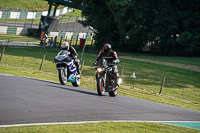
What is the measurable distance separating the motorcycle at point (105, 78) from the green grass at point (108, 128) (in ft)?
13.2

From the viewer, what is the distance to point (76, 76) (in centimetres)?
1485

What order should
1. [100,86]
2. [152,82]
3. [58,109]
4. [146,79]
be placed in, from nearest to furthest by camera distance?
[58,109]
[100,86]
[152,82]
[146,79]

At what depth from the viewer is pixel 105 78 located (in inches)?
513

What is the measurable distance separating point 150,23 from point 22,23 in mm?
23543

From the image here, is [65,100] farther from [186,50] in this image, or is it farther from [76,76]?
[186,50]

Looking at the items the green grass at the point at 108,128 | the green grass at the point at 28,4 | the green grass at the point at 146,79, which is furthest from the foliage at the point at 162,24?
the green grass at the point at 28,4

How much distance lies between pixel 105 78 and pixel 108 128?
531 cm

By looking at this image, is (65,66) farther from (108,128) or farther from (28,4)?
(28,4)

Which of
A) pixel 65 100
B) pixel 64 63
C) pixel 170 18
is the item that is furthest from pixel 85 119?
pixel 170 18

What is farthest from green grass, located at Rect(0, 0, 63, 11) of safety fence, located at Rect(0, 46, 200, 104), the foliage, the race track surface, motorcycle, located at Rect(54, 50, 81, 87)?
the race track surface

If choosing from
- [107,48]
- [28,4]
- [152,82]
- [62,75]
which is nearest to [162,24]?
[152,82]

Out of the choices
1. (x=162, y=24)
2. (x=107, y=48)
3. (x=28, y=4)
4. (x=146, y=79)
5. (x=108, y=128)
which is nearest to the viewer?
(x=108, y=128)

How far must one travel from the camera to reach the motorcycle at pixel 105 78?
12.7m

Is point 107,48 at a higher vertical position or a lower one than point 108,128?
higher
